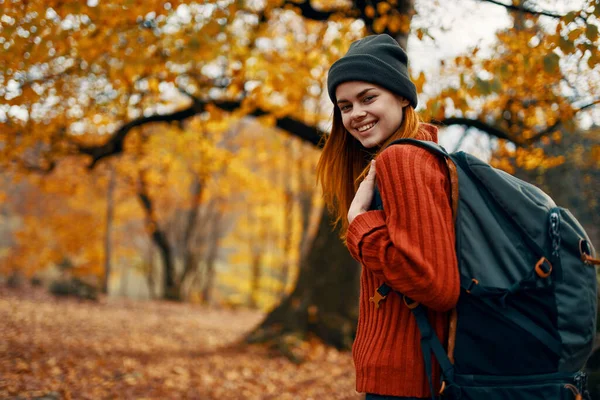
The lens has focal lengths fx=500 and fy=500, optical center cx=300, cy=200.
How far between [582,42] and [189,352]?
6.49m

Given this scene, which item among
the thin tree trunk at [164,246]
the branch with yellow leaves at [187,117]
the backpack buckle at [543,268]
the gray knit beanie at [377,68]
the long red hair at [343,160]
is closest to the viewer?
the backpack buckle at [543,268]

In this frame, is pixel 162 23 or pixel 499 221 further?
pixel 162 23

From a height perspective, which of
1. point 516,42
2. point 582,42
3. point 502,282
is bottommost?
point 502,282

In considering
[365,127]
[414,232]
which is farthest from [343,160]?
[414,232]

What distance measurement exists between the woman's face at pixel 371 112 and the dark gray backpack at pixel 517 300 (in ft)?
1.46

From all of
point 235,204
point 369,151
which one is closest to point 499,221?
point 369,151

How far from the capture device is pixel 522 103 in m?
7.00

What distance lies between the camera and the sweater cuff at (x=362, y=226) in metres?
1.60

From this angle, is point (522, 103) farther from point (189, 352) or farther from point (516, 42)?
point (189, 352)

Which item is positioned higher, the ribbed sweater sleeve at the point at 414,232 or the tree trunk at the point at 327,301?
the ribbed sweater sleeve at the point at 414,232

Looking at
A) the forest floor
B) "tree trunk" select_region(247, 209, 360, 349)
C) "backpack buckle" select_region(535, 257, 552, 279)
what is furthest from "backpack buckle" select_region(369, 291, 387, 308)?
"tree trunk" select_region(247, 209, 360, 349)

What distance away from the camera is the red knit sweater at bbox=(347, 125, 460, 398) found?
1.46 metres

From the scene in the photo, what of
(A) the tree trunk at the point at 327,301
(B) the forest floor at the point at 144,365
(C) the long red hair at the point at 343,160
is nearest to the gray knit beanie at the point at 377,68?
(C) the long red hair at the point at 343,160

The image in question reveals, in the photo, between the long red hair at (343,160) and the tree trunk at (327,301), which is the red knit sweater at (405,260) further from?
the tree trunk at (327,301)
